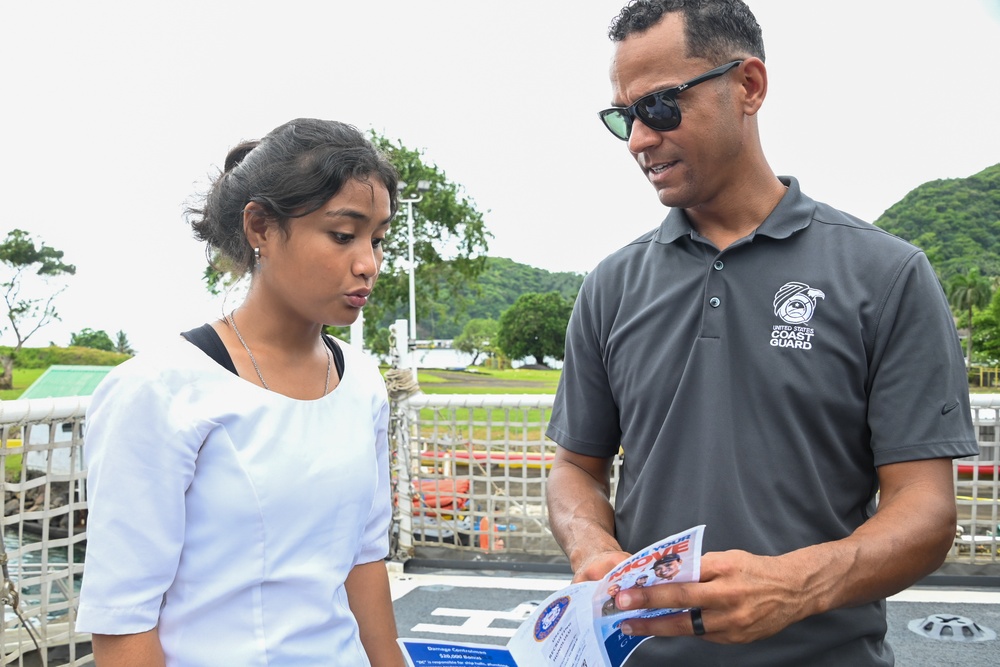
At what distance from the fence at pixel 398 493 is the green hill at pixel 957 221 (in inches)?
1763

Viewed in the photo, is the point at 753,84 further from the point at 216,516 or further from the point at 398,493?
the point at 398,493

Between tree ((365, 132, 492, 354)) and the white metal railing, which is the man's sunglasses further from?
tree ((365, 132, 492, 354))

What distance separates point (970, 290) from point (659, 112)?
5224cm

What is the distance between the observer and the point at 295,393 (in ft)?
4.18

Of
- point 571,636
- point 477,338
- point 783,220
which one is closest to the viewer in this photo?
point 571,636

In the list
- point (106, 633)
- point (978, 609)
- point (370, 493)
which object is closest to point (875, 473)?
Answer: point (370, 493)

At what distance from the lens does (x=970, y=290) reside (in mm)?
46062

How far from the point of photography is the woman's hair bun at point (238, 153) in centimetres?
138

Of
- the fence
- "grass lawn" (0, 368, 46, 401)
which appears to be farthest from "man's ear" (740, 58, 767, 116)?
"grass lawn" (0, 368, 46, 401)

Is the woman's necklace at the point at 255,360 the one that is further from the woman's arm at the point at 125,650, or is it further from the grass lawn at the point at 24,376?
the grass lawn at the point at 24,376

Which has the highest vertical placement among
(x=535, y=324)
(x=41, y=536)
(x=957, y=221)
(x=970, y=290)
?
(x=957, y=221)

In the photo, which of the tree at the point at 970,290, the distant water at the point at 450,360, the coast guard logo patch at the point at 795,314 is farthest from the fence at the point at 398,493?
the distant water at the point at 450,360

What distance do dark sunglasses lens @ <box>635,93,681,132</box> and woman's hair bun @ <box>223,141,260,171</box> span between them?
0.66m

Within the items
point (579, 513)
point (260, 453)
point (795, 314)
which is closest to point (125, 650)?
point (260, 453)
